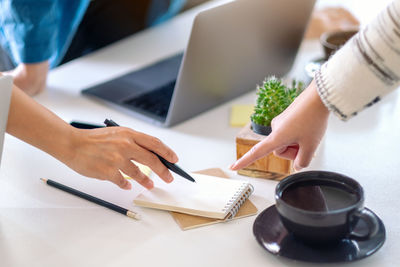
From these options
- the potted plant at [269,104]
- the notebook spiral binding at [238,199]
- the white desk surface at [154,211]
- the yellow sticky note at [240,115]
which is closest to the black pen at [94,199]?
the white desk surface at [154,211]

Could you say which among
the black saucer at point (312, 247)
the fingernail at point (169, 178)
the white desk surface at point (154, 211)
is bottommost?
the white desk surface at point (154, 211)

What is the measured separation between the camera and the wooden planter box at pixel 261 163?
0.96 m

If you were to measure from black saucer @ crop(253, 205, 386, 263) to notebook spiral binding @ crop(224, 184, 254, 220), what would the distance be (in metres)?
0.06

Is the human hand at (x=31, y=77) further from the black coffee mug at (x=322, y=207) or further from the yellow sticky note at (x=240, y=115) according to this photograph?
the black coffee mug at (x=322, y=207)

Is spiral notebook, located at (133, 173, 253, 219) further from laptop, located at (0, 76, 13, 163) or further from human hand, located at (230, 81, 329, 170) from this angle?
laptop, located at (0, 76, 13, 163)

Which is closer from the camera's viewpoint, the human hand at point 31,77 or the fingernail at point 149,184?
the fingernail at point 149,184

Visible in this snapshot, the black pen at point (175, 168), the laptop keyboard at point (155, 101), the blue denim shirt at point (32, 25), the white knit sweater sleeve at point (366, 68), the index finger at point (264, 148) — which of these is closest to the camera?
the white knit sweater sleeve at point (366, 68)

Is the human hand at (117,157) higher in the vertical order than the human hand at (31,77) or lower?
higher

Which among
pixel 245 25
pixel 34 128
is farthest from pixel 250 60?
pixel 34 128

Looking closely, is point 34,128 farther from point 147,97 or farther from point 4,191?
point 147,97

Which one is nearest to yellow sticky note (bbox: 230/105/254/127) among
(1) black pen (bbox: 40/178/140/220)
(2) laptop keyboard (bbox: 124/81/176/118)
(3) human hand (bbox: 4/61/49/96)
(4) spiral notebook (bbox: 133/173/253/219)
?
(2) laptop keyboard (bbox: 124/81/176/118)

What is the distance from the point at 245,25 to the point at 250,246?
52 centimetres

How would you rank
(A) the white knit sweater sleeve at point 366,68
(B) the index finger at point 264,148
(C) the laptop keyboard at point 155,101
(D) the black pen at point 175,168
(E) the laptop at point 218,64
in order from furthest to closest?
(C) the laptop keyboard at point 155,101
(E) the laptop at point 218,64
(D) the black pen at point 175,168
(B) the index finger at point 264,148
(A) the white knit sweater sleeve at point 366,68

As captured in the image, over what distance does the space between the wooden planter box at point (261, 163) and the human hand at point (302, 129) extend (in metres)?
0.11
